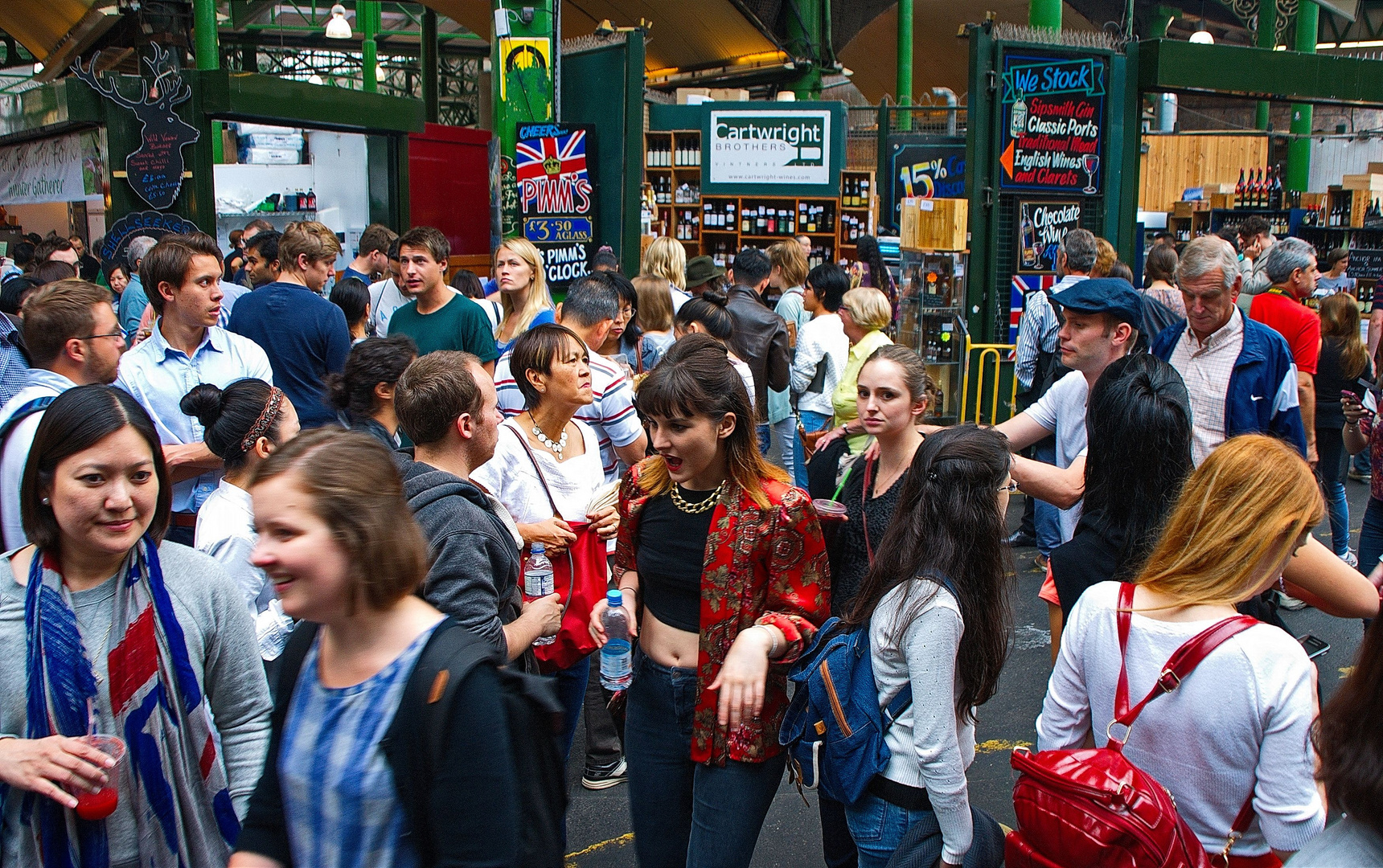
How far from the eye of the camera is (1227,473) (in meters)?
2.26

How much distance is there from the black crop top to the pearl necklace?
85 cm

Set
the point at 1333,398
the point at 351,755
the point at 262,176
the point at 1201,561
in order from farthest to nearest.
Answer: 1. the point at 262,176
2. the point at 1333,398
3. the point at 1201,561
4. the point at 351,755

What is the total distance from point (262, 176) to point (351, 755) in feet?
51.8

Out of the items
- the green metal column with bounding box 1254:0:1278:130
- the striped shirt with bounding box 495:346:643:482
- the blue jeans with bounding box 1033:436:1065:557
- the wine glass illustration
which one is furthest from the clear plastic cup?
the green metal column with bounding box 1254:0:1278:130

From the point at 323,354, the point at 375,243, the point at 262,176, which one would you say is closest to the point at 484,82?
the point at 262,176

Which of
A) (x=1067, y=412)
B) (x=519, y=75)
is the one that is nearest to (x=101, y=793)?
(x=1067, y=412)

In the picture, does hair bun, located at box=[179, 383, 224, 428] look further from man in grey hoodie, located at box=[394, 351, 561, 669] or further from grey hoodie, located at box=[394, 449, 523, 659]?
grey hoodie, located at box=[394, 449, 523, 659]

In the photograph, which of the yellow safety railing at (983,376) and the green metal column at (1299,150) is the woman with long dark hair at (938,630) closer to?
the yellow safety railing at (983,376)

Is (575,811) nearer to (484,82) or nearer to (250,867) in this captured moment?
(250,867)

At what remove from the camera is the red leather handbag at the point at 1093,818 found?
1820mm

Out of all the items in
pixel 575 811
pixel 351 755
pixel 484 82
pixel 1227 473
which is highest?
pixel 484 82

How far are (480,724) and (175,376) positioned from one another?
11.6 ft

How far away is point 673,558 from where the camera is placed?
2836mm

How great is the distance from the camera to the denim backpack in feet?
8.10
